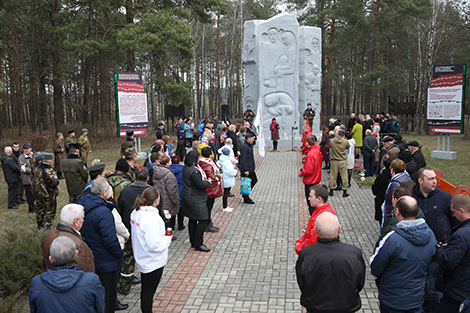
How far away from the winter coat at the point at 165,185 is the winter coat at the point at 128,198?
1.23m

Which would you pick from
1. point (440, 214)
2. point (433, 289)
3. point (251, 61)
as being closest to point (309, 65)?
point (251, 61)

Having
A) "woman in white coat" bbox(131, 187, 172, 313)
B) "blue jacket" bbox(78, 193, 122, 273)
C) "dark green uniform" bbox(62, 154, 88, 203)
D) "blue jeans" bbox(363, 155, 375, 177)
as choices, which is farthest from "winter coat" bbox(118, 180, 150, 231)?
"blue jeans" bbox(363, 155, 375, 177)

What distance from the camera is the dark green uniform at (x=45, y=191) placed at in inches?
298

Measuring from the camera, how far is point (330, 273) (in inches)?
120

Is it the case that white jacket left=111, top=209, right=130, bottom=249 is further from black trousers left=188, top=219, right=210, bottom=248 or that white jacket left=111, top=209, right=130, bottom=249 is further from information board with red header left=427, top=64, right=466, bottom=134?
information board with red header left=427, top=64, right=466, bottom=134

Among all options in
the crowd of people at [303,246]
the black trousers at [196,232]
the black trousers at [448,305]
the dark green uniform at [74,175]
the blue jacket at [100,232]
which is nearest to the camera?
the crowd of people at [303,246]

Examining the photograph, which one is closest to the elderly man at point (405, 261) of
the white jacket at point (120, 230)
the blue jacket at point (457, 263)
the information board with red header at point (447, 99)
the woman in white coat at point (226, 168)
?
the blue jacket at point (457, 263)

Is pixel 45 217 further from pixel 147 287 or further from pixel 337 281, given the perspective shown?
pixel 337 281

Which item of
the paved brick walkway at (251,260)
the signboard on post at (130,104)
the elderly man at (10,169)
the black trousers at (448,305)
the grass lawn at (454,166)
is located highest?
the signboard on post at (130,104)

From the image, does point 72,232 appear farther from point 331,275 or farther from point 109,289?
point 331,275

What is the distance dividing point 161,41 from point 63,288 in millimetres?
17421

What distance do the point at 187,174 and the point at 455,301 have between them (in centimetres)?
423

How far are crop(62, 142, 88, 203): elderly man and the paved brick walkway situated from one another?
2.30 m

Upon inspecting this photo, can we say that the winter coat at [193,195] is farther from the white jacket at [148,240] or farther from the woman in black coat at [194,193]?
the white jacket at [148,240]
